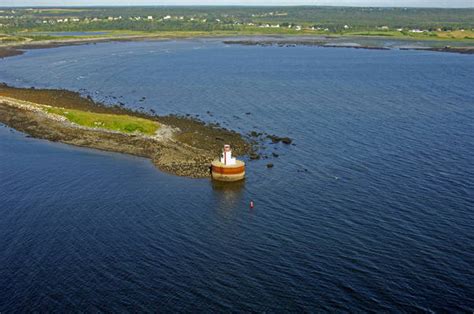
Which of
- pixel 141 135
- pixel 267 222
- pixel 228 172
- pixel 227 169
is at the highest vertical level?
pixel 227 169

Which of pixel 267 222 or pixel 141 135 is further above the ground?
pixel 141 135

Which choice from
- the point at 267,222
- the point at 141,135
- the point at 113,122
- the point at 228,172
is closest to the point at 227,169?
the point at 228,172

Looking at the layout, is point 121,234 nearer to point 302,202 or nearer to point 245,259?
point 245,259

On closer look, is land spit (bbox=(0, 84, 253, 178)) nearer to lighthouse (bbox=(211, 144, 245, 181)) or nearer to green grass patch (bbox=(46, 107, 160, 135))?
green grass patch (bbox=(46, 107, 160, 135))

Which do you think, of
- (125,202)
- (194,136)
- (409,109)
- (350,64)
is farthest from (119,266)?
(350,64)

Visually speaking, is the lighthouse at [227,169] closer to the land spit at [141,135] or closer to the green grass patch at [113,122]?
the land spit at [141,135]

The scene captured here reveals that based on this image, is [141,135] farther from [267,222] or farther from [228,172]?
[267,222]

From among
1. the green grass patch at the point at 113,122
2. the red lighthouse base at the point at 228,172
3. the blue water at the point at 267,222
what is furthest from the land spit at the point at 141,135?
the blue water at the point at 267,222
